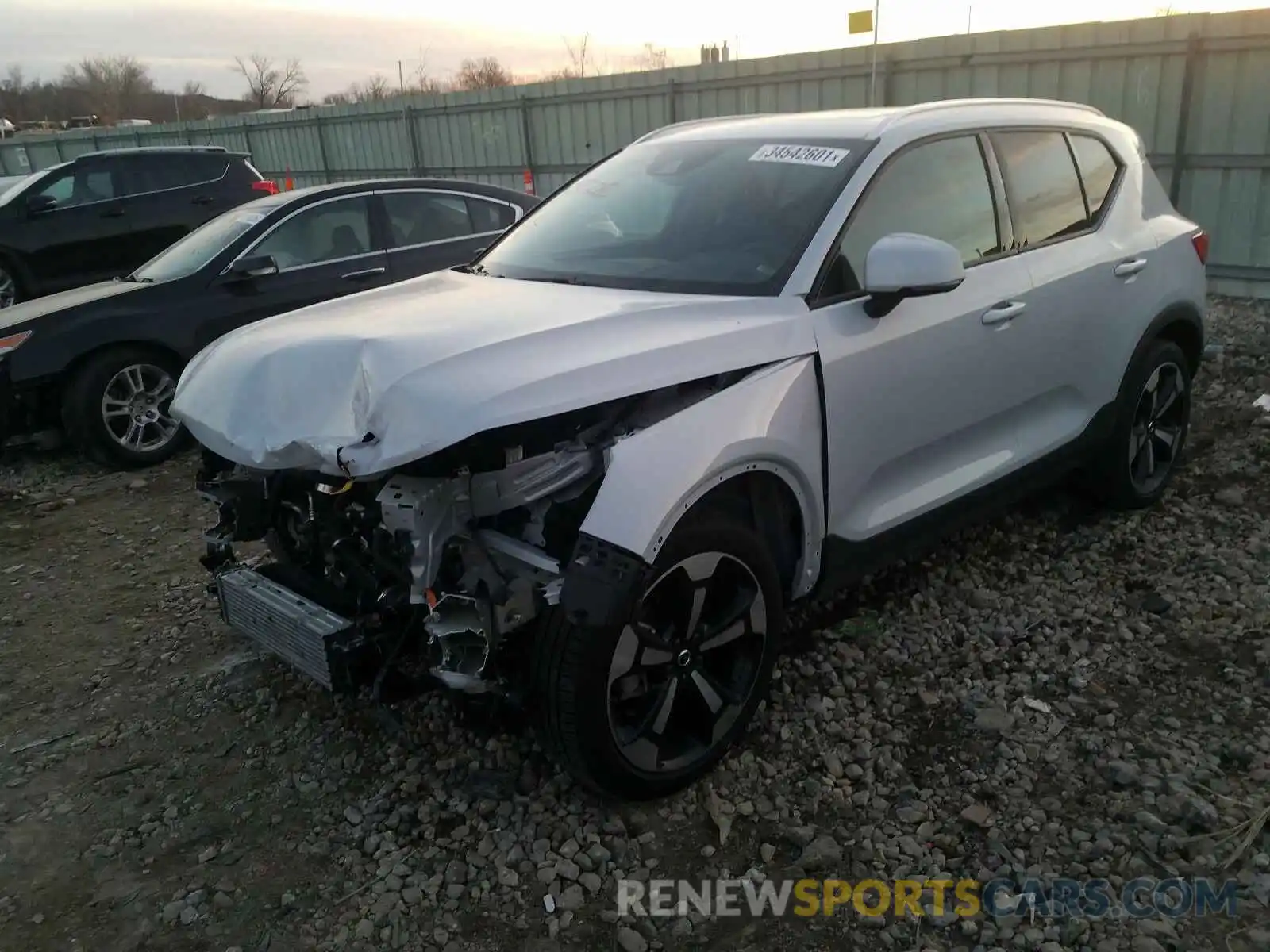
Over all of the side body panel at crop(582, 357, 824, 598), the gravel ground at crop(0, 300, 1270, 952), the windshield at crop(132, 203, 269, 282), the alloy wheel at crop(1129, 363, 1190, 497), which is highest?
the windshield at crop(132, 203, 269, 282)

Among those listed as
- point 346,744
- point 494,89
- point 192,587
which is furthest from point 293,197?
point 494,89

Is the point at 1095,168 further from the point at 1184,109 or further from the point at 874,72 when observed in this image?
the point at 1184,109

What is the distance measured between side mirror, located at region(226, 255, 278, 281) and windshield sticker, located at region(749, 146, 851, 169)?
389cm

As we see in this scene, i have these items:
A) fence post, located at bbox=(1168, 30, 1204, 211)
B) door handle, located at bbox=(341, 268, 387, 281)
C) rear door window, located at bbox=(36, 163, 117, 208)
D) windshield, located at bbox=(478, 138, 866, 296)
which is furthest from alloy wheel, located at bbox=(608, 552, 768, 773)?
rear door window, located at bbox=(36, 163, 117, 208)

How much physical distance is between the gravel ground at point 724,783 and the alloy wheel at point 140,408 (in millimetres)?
2281

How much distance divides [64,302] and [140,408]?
2.72 ft

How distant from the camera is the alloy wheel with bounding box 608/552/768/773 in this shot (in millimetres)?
2703

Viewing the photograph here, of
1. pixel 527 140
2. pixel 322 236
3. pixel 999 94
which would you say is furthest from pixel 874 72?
pixel 527 140

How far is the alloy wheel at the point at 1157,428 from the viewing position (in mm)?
4621

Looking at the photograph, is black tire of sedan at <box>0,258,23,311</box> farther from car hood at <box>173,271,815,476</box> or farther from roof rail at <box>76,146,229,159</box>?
car hood at <box>173,271,815,476</box>

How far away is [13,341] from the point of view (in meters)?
5.96

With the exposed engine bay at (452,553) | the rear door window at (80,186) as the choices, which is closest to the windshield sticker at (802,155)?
the exposed engine bay at (452,553)

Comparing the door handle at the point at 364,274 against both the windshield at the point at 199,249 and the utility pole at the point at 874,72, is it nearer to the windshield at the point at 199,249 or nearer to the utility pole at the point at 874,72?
the windshield at the point at 199,249

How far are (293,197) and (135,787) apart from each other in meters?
4.68
